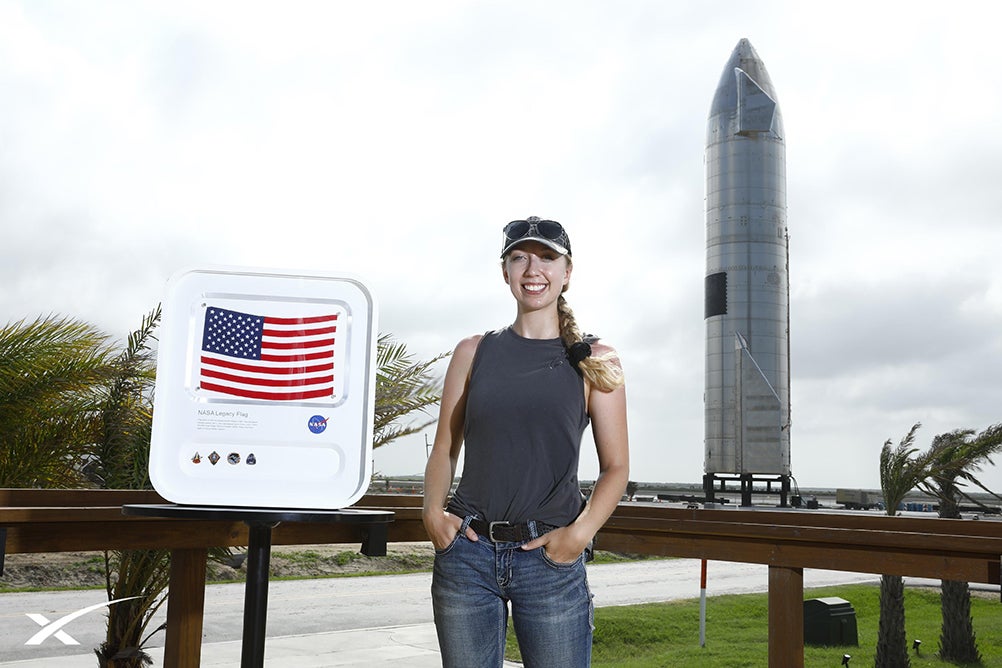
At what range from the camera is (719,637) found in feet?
34.8

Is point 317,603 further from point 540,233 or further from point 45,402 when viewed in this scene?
point 540,233

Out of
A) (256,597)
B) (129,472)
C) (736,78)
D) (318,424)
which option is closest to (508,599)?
(256,597)

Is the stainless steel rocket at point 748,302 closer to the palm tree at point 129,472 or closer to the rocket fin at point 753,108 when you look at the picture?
the rocket fin at point 753,108

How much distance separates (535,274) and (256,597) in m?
0.98

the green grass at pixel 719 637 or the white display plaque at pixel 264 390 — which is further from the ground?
the white display plaque at pixel 264 390

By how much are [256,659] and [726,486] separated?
2359 centimetres

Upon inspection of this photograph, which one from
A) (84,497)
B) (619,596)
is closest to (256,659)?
(84,497)

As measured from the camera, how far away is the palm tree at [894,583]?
998 centimetres

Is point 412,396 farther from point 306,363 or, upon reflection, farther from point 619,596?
point 619,596

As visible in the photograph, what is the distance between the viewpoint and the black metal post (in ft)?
6.46

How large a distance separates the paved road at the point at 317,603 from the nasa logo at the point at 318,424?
6861mm

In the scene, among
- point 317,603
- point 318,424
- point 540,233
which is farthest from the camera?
point 317,603

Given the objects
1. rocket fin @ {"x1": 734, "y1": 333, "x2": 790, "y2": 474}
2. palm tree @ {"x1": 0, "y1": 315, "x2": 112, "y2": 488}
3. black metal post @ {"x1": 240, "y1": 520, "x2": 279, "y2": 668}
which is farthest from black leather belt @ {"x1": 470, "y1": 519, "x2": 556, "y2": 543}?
rocket fin @ {"x1": 734, "y1": 333, "x2": 790, "y2": 474}

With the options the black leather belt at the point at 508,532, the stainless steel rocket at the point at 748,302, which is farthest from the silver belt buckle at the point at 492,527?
the stainless steel rocket at the point at 748,302
